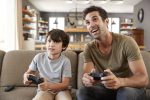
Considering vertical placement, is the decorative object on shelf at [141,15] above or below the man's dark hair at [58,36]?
above

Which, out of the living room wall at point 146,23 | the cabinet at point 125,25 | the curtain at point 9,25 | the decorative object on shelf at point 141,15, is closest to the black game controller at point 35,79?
the curtain at point 9,25

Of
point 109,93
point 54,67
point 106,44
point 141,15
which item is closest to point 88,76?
point 109,93

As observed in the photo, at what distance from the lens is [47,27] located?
46.4ft

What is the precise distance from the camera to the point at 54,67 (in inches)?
74.0

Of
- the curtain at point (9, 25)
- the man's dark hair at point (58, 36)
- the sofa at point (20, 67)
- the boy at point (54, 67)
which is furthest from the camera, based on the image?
the curtain at point (9, 25)

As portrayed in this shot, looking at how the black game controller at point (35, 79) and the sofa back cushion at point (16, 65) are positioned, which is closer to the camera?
the black game controller at point (35, 79)

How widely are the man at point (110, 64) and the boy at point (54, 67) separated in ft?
0.72

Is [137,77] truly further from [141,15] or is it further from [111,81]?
[141,15]

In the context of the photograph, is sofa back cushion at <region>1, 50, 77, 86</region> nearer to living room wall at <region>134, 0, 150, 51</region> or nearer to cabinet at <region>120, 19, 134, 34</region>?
living room wall at <region>134, 0, 150, 51</region>

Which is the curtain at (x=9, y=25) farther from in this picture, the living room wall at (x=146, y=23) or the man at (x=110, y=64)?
the living room wall at (x=146, y=23)

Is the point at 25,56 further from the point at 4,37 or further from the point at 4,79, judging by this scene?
the point at 4,37

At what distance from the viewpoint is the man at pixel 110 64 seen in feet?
4.75

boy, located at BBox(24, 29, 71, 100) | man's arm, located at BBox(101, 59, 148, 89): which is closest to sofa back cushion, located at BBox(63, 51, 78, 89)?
boy, located at BBox(24, 29, 71, 100)

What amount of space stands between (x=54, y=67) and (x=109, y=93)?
0.51m
